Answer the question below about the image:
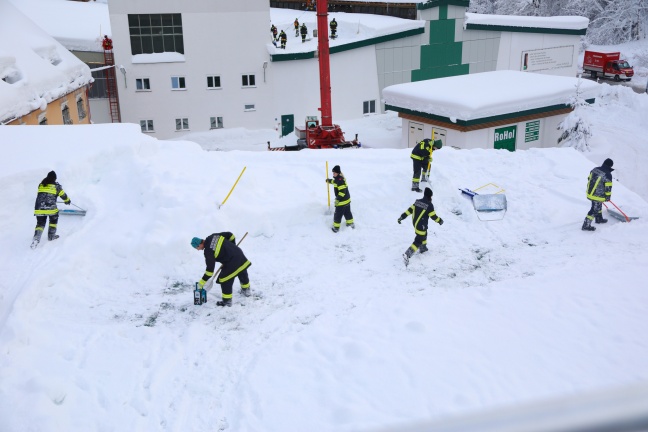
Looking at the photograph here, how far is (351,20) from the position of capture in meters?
37.3

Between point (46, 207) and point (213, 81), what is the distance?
1997 centimetres

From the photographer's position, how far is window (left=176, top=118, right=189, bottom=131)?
31438mm

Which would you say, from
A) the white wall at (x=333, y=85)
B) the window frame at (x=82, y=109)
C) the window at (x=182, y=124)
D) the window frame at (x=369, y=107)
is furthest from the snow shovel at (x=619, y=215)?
the window at (x=182, y=124)

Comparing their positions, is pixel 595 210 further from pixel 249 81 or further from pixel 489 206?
pixel 249 81

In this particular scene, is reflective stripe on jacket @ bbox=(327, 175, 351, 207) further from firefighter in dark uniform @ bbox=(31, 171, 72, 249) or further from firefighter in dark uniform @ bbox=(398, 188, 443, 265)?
firefighter in dark uniform @ bbox=(31, 171, 72, 249)

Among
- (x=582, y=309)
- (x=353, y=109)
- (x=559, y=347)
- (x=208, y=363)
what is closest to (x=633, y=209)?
(x=582, y=309)

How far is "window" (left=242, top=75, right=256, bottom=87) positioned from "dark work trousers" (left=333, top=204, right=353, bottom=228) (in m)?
19.2

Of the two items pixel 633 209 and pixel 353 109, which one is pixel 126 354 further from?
pixel 353 109

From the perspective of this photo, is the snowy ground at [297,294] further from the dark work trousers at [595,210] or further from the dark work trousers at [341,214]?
the dark work trousers at [595,210]

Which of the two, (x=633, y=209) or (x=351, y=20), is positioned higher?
(x=351, y=20)

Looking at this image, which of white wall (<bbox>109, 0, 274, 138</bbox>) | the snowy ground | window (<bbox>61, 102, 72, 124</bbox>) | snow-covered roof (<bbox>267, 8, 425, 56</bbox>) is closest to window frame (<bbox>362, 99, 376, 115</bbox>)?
snow-covered roof (<bbox>267, 8, 425, 56</bbox>)

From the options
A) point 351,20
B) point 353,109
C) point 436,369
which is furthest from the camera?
point 351,20

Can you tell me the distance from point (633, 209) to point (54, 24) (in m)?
31.9

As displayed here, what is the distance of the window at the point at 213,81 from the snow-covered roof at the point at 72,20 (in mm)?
5947
